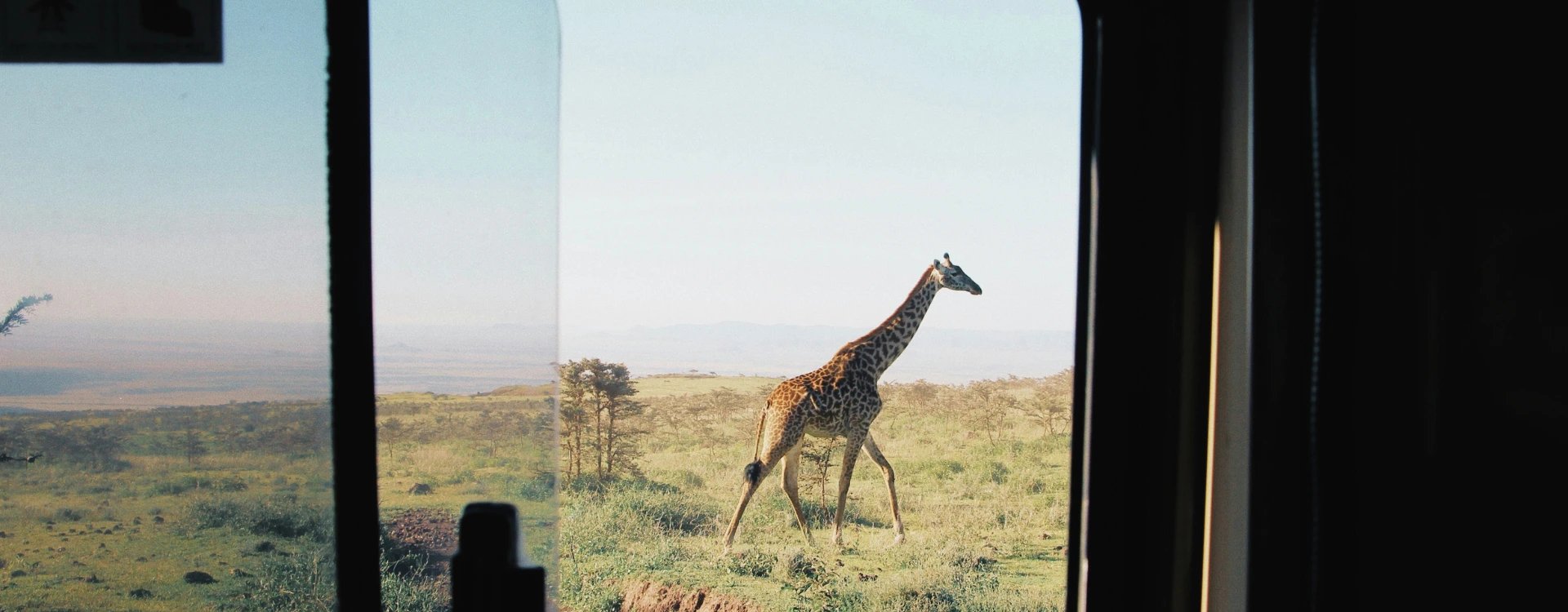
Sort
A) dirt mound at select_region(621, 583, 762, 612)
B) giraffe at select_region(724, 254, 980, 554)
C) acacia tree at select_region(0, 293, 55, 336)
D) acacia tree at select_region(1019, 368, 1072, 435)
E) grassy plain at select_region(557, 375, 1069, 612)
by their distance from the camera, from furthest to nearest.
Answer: giraffe at select_region(724, 254, 980, 554) < acacia tree at select_region(1019, 368, 1072, 435) < grassy plain at select_region(557, 375, 1069, 612) < dirt mound at select_region(621, 583, 762, 612) < acacia tree at select_region(0, 293, 55, 336)

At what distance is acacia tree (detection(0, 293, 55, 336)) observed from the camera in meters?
0.97

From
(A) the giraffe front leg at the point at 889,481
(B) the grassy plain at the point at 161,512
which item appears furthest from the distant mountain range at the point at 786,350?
(B) the grassy plain at the point at 161,512

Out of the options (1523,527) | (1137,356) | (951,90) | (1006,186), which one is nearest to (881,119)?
(951,90)

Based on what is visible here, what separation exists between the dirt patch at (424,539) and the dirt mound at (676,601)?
232 cm

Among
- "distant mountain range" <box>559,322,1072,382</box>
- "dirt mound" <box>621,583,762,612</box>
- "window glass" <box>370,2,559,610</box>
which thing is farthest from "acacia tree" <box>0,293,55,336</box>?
"distant mountain range" <box>559,322,1072,382</box>

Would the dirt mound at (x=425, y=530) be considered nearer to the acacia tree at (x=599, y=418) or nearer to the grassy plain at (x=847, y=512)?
the grassy plain at (x=847, y=512)

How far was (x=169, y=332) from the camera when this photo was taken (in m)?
1.07

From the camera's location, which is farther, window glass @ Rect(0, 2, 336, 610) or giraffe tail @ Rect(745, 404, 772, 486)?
giraffe tail @ Rect(745, 404, 772, 486)

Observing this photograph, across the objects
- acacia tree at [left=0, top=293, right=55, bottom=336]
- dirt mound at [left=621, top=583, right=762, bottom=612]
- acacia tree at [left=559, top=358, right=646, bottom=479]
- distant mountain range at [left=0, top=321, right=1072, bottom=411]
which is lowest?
dirt mound at [left=621, top=583, right=762, bottom=612]

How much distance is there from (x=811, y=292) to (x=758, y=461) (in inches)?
34.7

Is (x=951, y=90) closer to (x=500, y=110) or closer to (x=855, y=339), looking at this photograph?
(x=855, y=339)

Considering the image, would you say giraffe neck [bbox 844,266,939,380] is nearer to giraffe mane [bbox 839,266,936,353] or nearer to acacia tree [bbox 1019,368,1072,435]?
giraffe mane [bbox 839,266,936,353]

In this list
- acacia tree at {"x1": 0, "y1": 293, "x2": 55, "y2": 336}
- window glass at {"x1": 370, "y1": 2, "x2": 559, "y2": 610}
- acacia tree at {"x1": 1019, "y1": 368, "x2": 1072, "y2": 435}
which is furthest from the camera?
acacia tree at {"x1": 1019, "y1": 368, "x2": 1072, "y2": 435}

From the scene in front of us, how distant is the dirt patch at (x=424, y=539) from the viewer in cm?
93
